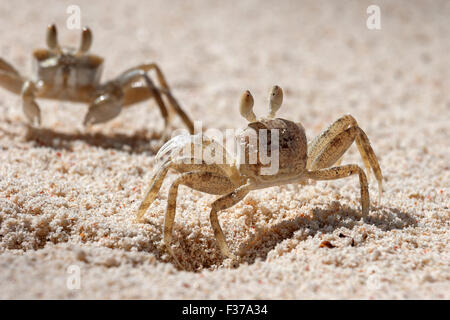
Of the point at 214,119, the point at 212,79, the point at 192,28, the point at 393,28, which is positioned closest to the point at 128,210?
the point at 214,119

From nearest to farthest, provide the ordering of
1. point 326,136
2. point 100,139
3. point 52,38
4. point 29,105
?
point 326,136 < point 29,105 < point 100,139 < point 52,38

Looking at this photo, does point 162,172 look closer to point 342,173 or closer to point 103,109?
point 342,173

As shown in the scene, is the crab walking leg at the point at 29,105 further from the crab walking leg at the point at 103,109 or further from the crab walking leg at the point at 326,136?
the crab walking leg at the point at 326,136

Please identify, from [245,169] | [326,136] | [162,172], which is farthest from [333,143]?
[162,172]

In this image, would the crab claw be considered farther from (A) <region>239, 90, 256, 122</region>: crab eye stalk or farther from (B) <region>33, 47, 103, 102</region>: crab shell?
(A) <region>239, 90, 256, 122</region>: crab eye stalk

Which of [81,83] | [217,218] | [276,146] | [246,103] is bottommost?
[217,218]


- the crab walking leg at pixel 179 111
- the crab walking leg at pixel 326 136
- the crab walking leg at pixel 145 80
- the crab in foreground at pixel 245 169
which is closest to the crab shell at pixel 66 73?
the crab walking leg at pixel 145 80

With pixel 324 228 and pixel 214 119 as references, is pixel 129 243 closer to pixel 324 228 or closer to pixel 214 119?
pixel 324 228

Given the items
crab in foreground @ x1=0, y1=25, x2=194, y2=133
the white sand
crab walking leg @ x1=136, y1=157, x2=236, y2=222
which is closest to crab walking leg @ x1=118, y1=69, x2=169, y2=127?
crab in foreground @ x1=0, y1=25, x2=194, y2=133
